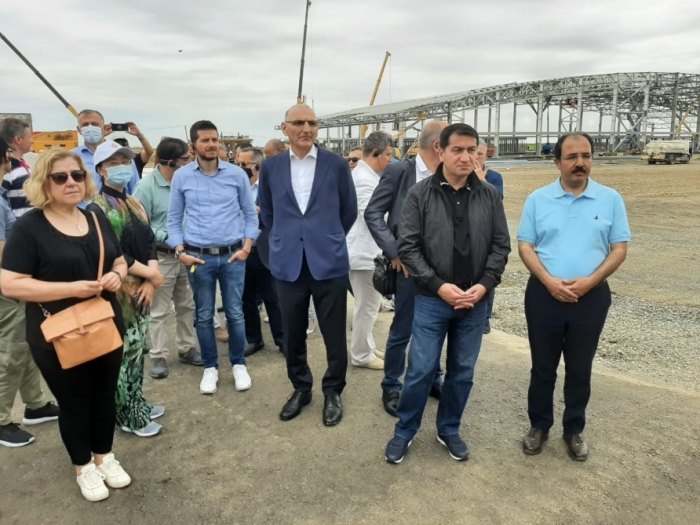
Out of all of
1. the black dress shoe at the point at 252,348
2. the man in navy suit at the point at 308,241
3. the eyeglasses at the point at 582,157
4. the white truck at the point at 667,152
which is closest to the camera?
the eyeglasses at the point at 582,157

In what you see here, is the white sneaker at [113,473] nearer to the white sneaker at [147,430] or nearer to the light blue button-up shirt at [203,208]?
the white sneaker at [147,430]

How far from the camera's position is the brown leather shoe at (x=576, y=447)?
9.89ft

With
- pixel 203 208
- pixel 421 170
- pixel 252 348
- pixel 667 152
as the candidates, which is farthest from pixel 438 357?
pixel 667 152

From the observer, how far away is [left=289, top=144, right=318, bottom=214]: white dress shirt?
11.6 feet

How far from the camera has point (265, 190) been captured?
374cm

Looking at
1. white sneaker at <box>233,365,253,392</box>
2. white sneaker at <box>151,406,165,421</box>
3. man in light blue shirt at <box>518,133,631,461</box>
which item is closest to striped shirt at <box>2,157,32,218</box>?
white sneaker at <box>151,406,165,421</box>

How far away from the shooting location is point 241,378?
412cm

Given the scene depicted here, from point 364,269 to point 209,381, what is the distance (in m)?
1.59

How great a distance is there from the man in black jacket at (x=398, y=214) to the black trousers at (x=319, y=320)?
382mm

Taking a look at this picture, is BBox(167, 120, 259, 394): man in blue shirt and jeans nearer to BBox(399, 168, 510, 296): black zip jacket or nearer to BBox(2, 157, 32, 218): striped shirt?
BBox(2, 157, 32, 218): striped shirt

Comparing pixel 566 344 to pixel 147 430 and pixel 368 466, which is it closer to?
pixel 368 466

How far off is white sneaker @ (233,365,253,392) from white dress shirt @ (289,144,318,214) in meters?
1.55

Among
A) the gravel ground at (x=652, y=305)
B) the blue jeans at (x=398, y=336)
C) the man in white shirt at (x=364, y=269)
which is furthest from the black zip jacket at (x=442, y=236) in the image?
the gravel ground at (x=652, y=305)

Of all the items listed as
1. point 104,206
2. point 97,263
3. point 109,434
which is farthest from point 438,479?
point 104,206
